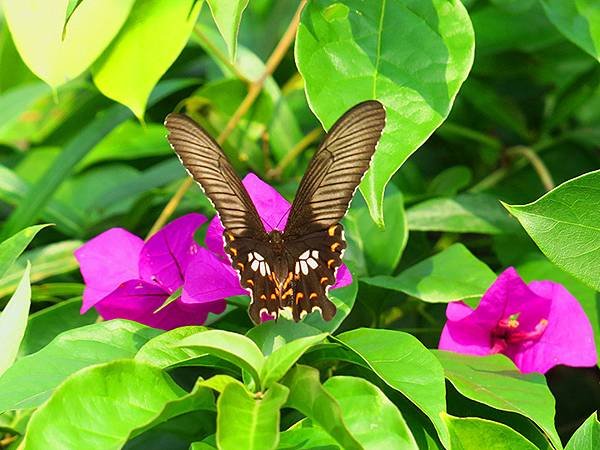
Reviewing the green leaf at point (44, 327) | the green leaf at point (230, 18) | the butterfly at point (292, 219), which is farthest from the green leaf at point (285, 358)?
the green leaf at point (44, 327)

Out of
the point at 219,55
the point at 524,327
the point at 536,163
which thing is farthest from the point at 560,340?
the point at 219,55

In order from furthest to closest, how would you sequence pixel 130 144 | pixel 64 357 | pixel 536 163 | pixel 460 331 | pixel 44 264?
pixel 130 144
pixel 536 163
pixel 44 264
pixel 460 331
pixel 64 357

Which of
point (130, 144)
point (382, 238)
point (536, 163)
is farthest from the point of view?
point (130, 144)

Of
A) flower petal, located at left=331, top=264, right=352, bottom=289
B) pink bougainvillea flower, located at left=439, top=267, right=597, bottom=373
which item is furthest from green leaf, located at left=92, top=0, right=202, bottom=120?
pink bougainvillea flower, located at left=439, top=267, right=597, bottom=373

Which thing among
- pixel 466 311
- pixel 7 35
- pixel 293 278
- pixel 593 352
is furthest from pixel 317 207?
pixel 7 35

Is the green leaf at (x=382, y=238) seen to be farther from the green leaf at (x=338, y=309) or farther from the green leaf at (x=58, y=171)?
the green leaf at (x=58, y=171)

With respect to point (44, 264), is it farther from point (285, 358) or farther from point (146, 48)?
point (285, 358)

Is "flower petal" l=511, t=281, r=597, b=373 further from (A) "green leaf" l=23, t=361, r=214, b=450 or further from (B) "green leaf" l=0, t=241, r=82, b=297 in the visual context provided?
(B) "green leaf" l=0, t=241, r=82, b=297
